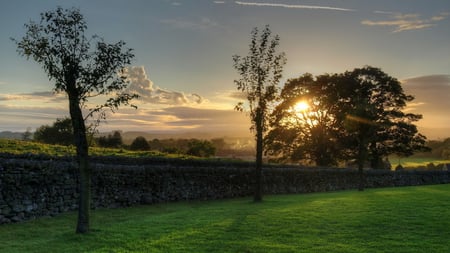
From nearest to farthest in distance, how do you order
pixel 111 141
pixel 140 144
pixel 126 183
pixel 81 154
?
pixel 81 154, pixel 126 183, pixel 140 144, pixel 111 141

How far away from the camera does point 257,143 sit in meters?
26.8

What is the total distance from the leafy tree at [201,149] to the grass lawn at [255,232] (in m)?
42.6

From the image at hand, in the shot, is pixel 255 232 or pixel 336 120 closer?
pixel 255 232

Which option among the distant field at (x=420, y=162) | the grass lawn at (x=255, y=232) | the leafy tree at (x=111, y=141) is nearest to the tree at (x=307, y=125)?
the leafy tree at (x=111, y=141)

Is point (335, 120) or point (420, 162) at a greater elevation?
point (335, 120)

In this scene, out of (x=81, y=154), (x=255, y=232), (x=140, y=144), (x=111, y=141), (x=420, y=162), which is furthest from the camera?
(x=420, y=162)

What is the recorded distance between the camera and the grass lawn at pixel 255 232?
1142 centimetres

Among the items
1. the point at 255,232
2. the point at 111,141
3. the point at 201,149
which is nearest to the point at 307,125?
the point at 201,149

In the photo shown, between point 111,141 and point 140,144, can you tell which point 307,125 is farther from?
point 111,141

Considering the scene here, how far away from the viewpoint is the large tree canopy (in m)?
57.4

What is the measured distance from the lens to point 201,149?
6250 centimetres

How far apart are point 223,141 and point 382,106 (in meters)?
57.4

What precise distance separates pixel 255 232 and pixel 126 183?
11.6 meters

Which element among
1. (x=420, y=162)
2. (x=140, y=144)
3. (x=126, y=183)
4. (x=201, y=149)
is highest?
(x=140, y=144)
